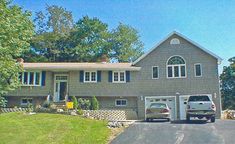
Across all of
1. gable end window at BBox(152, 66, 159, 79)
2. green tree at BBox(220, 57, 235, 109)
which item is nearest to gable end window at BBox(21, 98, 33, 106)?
gable end window at BBox(152, 66, 159, 79)

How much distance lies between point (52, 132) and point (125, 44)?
134 ft

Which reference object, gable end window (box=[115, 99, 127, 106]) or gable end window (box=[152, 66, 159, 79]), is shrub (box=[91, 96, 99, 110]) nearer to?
gable end window (box=[115, 99, 127, 106])

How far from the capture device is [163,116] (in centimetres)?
2452

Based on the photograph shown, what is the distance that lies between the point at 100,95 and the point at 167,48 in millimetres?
8449

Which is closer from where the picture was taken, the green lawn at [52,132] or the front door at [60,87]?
the green lawn at [52,132]

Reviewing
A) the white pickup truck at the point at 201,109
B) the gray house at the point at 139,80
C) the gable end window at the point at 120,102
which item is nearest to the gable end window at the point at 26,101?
the gray house at the point at 139,80

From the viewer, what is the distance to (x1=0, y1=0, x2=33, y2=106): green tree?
1969 cm

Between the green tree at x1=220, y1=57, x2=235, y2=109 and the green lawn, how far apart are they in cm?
3874

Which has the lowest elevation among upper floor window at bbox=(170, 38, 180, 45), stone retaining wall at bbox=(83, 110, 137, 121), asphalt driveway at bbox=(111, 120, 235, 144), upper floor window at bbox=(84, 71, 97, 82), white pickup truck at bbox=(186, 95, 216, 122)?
asphalt driveway at bbox=(111, 120, 235, 144)

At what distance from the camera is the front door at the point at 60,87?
32.5m

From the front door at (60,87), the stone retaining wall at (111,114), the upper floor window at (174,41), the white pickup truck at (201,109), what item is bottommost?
the stone retaining wall at (111,114)

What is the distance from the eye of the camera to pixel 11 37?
67.2 ft

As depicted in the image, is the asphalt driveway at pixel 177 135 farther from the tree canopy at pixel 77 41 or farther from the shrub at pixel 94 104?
the tree canopy at pixel 77 41

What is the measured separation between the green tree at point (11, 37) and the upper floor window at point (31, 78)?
925cm
